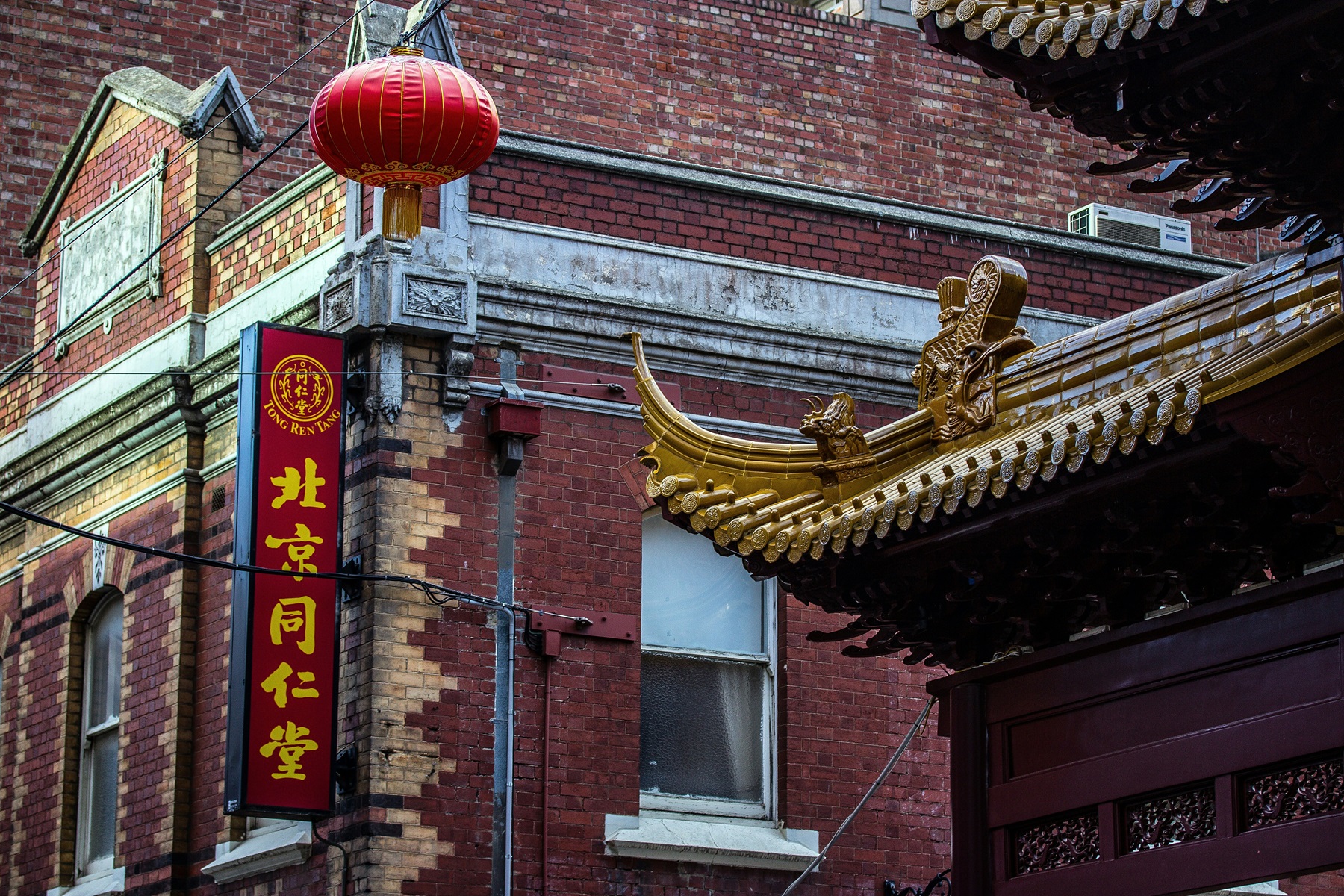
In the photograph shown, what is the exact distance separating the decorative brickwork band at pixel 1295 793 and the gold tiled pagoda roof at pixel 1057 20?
3072 millimetres

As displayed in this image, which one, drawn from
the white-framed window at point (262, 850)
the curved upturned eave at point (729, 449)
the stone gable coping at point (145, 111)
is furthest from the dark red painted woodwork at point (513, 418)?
the stone gable coping at point (145, 111)

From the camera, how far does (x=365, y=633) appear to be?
14867mm

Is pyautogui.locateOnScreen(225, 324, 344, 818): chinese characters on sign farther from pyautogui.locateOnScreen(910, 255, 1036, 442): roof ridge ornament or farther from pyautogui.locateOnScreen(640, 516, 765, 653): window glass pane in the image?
pyautogui.locateOnScreen(910, 255, 1036, 442): roof ridge ornament

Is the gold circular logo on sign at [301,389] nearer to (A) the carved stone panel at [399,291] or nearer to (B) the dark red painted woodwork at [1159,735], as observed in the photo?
(A) the carved stone panel at [399,291]

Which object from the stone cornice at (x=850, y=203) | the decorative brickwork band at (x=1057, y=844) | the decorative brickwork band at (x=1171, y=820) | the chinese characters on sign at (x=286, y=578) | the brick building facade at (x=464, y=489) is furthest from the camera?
the stone cornice at (x=850, y=203)

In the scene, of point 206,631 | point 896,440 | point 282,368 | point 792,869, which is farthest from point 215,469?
point 896,440

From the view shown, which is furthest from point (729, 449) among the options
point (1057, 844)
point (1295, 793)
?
point (1295, 793)

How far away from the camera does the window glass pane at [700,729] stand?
16.0 metres

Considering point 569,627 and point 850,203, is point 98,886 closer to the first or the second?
point 569,627

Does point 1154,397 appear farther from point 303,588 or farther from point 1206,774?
point 303,588

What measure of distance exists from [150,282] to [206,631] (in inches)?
129

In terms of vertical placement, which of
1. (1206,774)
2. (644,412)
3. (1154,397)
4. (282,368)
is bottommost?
(1206,774)

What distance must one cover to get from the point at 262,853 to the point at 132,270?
5.40m

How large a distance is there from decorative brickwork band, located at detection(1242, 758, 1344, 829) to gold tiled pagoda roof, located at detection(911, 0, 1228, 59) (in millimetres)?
3072
